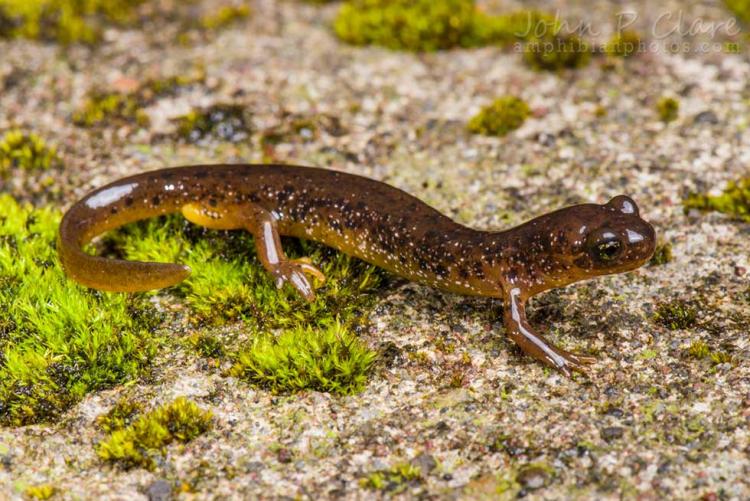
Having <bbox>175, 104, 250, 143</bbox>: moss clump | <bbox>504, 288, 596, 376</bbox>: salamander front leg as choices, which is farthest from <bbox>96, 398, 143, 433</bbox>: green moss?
<bbox>175, 104, 250, 143</bbox>: moss clump

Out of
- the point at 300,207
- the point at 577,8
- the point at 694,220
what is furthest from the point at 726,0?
the point at 300,207

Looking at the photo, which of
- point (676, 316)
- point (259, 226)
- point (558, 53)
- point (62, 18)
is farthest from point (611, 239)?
point (62, 18)

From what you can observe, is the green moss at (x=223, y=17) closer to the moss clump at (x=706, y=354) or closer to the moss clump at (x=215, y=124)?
the moss clump at (x=215, y=124)

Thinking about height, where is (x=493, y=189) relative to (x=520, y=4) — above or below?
below

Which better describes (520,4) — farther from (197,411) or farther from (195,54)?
(197,411)

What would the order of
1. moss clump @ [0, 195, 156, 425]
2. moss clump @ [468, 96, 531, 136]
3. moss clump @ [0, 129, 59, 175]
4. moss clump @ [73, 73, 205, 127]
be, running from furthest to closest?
moss clump @ [73, 73, 205, 127] < moss clump @ [468, 96, 531, 136] < moss clump @ [0, 129, 59, 175] < moss clump @ [0, 195, 156, 425]

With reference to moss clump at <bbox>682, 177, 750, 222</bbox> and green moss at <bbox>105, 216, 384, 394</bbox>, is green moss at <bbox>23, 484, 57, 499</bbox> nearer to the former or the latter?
green moss at <bbox>105, 216, 384, 394</bbox>
